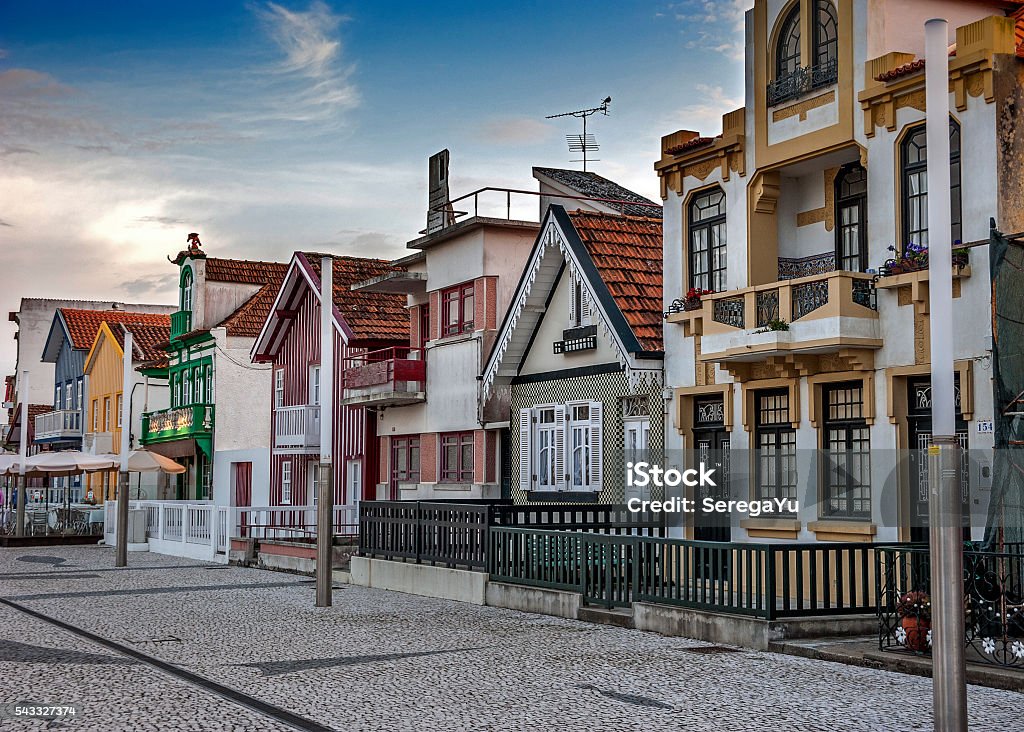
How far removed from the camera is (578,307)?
24938 millimetres

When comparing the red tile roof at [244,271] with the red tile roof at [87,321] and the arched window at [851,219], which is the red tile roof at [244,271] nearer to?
the red tile roof at [87,321]

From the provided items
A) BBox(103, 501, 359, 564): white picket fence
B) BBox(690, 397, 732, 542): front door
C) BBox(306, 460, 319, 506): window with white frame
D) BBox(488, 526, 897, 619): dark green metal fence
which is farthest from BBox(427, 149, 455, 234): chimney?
BBox(488, 526, 897, 619): dark green metal fence

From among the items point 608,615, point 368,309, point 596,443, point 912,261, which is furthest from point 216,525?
point 912,261

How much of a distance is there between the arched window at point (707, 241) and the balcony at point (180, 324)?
2744 cm

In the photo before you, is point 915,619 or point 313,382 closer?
point 915,619

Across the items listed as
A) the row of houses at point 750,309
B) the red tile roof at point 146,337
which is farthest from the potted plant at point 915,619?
the red tile roof at point 146,337

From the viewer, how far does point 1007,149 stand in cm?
1603

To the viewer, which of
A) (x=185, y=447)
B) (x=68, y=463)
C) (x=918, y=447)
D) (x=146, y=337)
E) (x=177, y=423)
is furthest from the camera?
(x=146, y=337)

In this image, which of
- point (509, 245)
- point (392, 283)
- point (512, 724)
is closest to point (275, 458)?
point (392, 283)

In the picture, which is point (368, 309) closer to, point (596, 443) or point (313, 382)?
point (313, 382)

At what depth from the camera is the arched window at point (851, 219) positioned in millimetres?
18578

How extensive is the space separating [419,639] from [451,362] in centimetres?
1442

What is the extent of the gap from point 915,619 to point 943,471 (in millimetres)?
4447

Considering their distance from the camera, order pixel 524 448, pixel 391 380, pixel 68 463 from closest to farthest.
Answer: pixel 524 448 → pixel 391 380 → pixel 68 463
